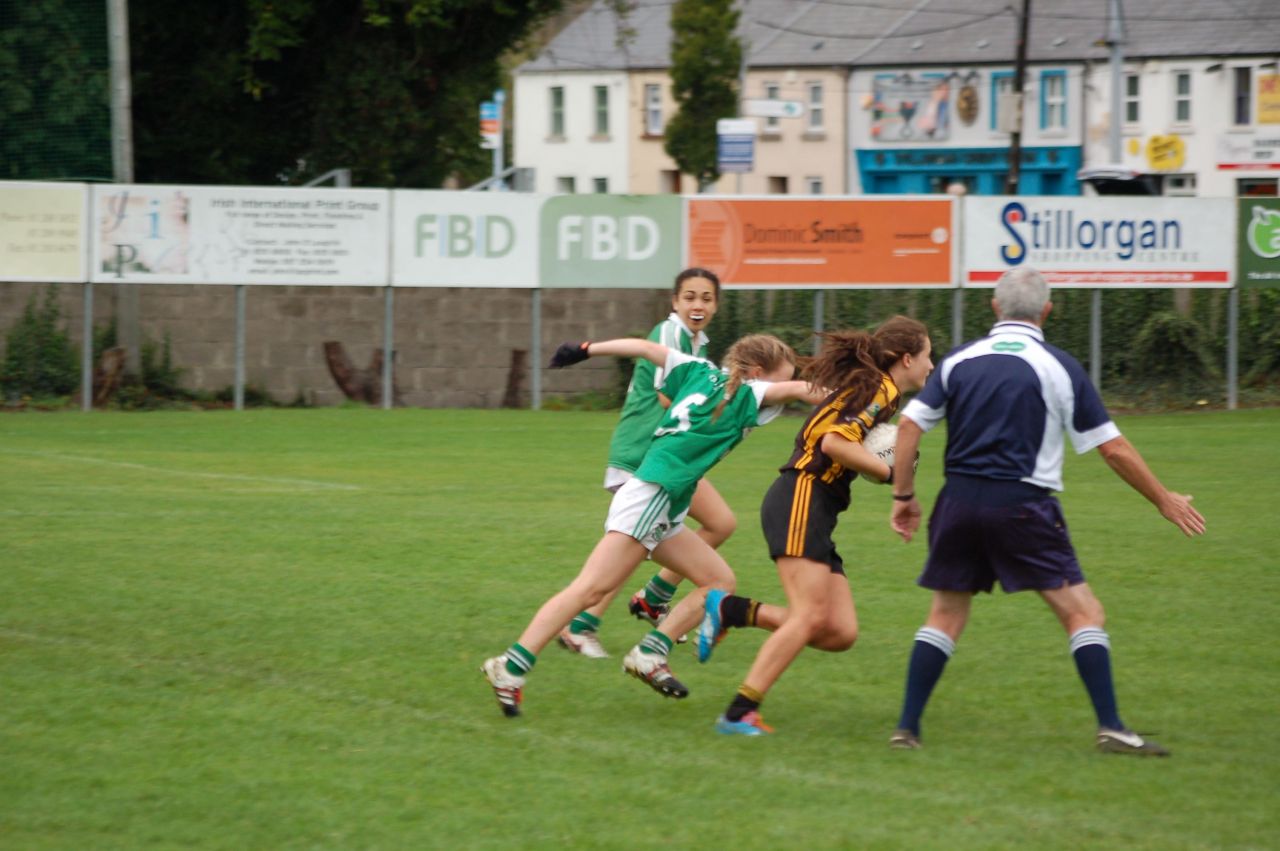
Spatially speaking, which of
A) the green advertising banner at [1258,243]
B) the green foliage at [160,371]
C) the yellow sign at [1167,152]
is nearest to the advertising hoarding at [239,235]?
the green foliage at [160,371]

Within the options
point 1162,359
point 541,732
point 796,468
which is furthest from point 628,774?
point 1162,359

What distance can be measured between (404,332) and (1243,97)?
41.0 metres

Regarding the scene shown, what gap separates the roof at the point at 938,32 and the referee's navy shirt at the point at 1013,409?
154 ft

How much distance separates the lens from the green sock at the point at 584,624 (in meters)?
8.26

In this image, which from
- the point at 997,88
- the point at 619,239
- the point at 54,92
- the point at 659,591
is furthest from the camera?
the point at 997,88

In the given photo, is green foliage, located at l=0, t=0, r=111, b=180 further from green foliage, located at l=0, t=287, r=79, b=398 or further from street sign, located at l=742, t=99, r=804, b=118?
street sign, located at l=742, t=99, r=804, b=118

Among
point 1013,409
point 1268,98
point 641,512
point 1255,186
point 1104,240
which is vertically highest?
point 1268,98

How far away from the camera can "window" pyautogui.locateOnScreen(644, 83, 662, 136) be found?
66750 millimetres

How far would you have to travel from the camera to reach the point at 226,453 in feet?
55.1

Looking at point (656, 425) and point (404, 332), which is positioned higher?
point (404, 332)

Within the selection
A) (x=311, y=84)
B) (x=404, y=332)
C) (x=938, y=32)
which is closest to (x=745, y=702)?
(x=404, y=332)

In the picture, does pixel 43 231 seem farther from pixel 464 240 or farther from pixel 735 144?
pixel 735 144

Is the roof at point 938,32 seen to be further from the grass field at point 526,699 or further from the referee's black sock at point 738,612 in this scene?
the referee's black sock at point 738,612

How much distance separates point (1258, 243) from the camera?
21578 mm
